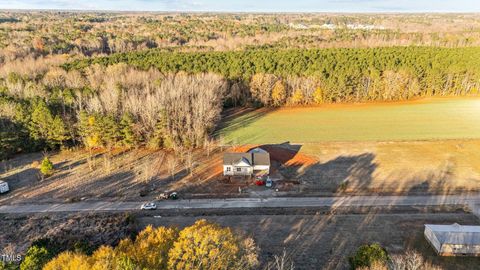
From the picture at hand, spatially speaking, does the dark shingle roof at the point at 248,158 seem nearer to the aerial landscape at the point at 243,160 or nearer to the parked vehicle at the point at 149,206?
the aerial landscape at the point at 243,160

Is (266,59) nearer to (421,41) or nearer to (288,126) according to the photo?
(288,126)

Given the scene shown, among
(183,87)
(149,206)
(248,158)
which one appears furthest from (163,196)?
(183,87)

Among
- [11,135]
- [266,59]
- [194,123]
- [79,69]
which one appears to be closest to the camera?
[11,135]

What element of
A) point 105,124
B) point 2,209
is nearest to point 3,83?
point 105,124

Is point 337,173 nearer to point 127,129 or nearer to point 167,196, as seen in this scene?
point 167,196

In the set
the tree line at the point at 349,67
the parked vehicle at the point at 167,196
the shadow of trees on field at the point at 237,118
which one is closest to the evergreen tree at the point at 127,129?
the shadow of trees on field at the point at 237,118

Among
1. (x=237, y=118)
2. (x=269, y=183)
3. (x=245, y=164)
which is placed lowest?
(x=269, y=183)
